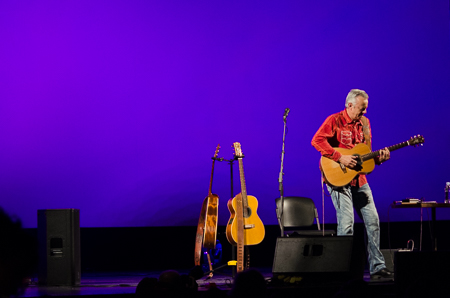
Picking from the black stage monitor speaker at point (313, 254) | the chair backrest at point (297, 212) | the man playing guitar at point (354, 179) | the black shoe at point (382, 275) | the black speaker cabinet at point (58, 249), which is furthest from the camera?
the chair backrest at point (297, 212)

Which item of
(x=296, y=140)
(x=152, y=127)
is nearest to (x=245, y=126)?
(x=296, y=140)

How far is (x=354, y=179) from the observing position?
500 centimetres

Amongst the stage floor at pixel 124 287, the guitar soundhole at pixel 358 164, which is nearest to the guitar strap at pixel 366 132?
the guitar soundhole at pixel 358 164

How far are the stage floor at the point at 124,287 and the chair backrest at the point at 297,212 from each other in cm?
64

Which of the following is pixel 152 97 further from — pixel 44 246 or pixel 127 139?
pixel 44 246

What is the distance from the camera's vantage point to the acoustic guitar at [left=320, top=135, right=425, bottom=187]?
497 cm

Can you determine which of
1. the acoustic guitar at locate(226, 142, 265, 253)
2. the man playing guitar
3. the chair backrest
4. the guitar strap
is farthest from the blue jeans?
the chair backrest

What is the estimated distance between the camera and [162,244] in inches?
278

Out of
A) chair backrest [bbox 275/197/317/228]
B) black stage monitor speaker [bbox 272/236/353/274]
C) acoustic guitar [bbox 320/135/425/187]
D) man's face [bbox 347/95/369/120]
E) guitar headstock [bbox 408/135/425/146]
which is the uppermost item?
man's face [bbox 347/95/369/120]

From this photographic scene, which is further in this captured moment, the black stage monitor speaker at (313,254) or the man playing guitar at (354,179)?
the man playing guitar at (354,179)

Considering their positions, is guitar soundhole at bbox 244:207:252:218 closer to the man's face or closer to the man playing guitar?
the man playing guitar

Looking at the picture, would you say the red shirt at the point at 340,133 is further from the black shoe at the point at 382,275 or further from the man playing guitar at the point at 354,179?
the black shoe at the point at 382,275

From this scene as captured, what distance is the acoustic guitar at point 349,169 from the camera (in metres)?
4.97

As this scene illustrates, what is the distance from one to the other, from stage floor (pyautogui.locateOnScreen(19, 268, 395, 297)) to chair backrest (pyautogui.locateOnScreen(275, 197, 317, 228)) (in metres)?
0.64
